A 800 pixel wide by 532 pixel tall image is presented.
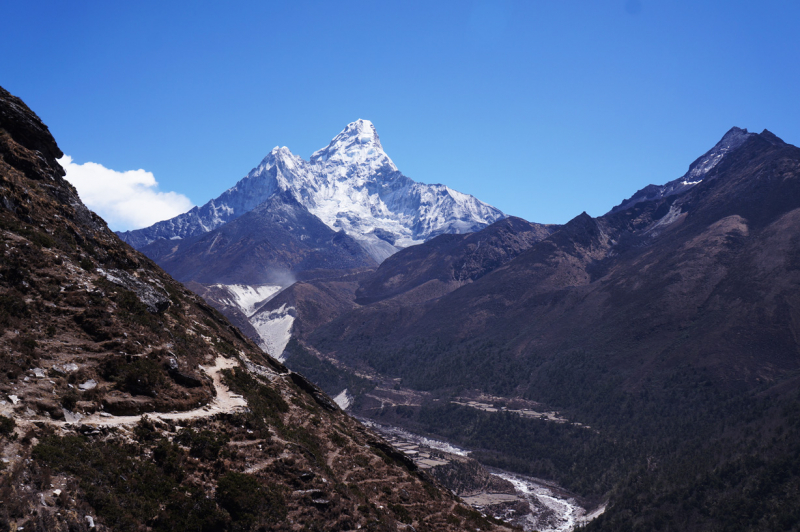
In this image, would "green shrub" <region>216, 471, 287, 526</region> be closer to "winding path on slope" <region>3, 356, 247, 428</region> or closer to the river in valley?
"winding path on slope" <region>3, 356, 247, 428</region>

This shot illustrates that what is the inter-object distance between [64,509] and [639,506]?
9064 centimetres

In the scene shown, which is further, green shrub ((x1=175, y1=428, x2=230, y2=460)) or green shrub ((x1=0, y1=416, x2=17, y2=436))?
green shrub ((x1=175, y1=428, x2=230, y2=460))

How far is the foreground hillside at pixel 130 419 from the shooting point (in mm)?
19516

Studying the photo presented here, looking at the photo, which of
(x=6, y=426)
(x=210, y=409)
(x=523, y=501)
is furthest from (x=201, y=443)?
(x=523, y=501)

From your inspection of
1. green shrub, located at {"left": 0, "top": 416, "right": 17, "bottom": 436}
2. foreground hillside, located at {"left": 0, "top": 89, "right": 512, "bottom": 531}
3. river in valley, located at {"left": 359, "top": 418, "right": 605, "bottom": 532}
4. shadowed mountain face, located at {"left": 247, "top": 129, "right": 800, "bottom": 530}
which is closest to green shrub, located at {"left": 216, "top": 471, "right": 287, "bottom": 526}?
foreground hillside, located at {"left": 0, "top": 89, "right": 512, "bottom": 531}

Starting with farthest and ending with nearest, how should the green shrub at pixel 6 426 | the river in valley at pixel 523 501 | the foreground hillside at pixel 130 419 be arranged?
the river in valley at pixel 523 501 → the foreground hillside at pixel 130 419 → the green shrub at pixel 6 426

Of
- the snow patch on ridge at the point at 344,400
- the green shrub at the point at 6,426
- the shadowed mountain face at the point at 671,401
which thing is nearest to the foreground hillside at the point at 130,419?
the green shrub at the point at 6,426

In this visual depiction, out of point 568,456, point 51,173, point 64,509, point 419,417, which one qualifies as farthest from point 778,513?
point 419,417

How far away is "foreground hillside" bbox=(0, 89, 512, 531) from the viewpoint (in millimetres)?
19516

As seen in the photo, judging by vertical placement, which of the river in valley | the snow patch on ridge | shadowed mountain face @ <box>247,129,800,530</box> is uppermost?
shadowed mountain face @ <box>247,129,800,530</box>

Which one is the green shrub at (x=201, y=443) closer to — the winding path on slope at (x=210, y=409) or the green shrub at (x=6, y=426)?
the winding path on slope at (x=210, y=409)

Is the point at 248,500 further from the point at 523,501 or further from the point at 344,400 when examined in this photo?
the point at 344,400

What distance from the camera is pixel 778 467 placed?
7619 cm

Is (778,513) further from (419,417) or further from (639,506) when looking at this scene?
(419,417)
